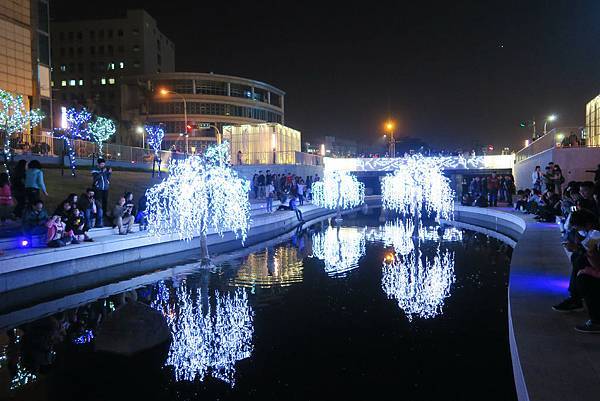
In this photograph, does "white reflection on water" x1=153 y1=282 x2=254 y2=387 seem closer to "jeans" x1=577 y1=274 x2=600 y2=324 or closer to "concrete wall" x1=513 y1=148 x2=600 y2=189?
"jeans" x1=577 y1=274 x2=600 y2=324

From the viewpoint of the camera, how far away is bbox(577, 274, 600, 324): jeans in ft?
21.2

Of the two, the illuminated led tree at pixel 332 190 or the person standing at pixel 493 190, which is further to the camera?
the illuminated led tree at pixel 332 190

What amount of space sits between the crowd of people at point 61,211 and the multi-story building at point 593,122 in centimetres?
2247

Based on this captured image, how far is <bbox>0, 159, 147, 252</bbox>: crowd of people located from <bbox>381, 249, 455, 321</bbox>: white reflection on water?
343 inches

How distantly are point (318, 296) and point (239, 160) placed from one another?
3337 cm

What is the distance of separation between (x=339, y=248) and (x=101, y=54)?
103 metres

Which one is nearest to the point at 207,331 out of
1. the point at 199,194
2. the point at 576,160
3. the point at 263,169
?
the point at 199,194

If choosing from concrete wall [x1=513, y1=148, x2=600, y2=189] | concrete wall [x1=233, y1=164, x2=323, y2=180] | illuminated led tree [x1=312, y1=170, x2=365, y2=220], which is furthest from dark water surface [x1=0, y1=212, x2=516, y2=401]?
concrete wall [x1=233, y1=164, x2=323, y2=180]

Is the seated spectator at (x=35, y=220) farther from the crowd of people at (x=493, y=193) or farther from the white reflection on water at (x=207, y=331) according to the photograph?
the crowd of people at (x=493, y=193)

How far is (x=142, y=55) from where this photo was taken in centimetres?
10581

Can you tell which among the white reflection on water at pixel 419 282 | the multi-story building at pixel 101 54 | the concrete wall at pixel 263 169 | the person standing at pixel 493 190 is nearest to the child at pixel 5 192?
the white reflection on water at pixel 419 282

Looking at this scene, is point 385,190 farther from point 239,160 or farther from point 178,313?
point 178,313

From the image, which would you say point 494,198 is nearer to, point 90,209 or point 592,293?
point 90,209

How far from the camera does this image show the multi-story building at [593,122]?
89.2 feet
